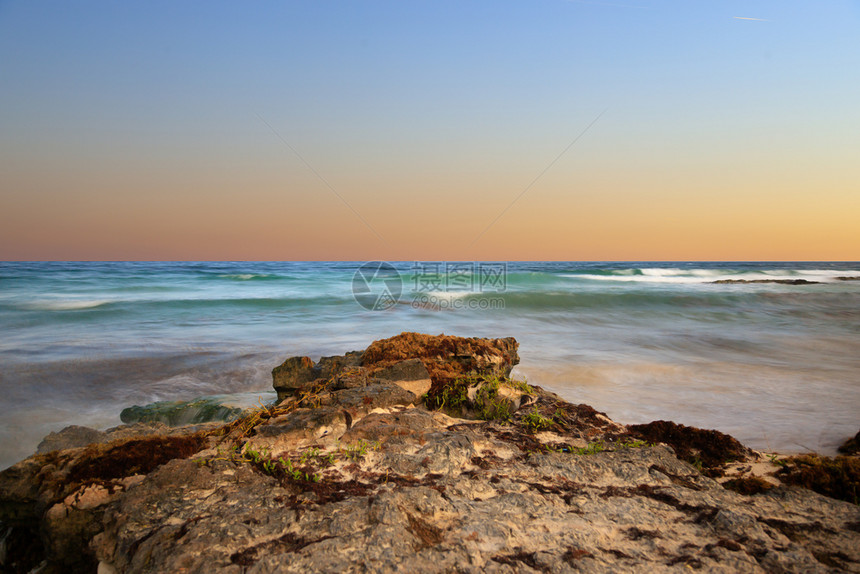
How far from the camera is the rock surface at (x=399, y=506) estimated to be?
1.58 metres

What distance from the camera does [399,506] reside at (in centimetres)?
185

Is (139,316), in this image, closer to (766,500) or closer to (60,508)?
(60,508)

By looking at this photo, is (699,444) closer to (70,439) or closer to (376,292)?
(70,439)

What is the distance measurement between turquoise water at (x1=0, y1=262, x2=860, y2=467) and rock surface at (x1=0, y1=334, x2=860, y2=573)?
2774mm

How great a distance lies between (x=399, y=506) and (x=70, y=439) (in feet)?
9.68

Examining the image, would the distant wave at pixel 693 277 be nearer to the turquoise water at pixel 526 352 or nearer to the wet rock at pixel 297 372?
the turquoise water at pixel 526 352

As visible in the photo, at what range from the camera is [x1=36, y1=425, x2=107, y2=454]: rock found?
3246mm

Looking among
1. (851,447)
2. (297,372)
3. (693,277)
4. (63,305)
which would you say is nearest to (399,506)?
(297,372)

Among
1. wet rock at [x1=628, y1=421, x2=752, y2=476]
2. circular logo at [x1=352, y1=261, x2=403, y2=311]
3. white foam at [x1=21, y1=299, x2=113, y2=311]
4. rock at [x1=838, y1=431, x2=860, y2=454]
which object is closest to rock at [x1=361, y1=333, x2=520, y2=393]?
wet rock at [x1=628, y1=421, x2=752, y2=476]

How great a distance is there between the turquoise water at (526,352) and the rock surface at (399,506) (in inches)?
109

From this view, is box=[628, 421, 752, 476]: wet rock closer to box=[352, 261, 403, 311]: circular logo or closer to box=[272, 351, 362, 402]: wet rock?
Result: box=[272, 351, 362, 402]: wet rock

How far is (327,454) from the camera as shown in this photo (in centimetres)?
234

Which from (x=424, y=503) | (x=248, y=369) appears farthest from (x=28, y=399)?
(x=424, y=503)

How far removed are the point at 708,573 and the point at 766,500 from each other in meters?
0.77
